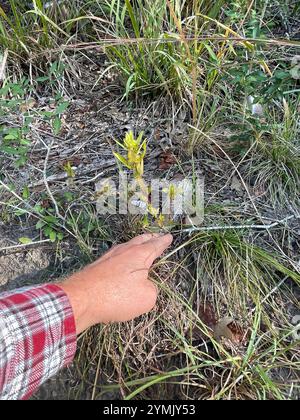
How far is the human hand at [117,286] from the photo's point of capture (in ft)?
3.99

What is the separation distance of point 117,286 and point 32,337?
1.08 ft

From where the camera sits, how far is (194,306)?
142cm

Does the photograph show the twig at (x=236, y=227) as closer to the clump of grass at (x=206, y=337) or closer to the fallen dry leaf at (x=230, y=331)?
the clump of grass at (x=206, y=337)

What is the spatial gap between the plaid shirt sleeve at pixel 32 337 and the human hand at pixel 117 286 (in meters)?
0.08

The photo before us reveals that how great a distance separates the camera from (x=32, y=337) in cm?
102

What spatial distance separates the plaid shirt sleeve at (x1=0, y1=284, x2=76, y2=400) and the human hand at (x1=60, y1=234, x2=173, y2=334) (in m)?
0.08

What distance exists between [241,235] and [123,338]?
20.8 inches

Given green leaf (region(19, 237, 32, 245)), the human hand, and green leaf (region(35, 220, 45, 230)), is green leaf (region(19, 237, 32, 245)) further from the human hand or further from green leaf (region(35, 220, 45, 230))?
the human hand

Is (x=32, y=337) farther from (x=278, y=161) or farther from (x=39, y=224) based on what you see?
(x=278, y=161)

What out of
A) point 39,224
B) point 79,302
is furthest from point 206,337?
point 39,224

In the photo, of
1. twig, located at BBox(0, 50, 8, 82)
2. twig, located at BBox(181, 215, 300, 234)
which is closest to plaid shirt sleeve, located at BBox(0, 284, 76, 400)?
twig, located at BBox(181, 215, 300, 234)

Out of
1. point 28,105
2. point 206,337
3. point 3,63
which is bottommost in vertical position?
point 206,337

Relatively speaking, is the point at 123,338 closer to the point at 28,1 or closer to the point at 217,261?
the point at 217,261
